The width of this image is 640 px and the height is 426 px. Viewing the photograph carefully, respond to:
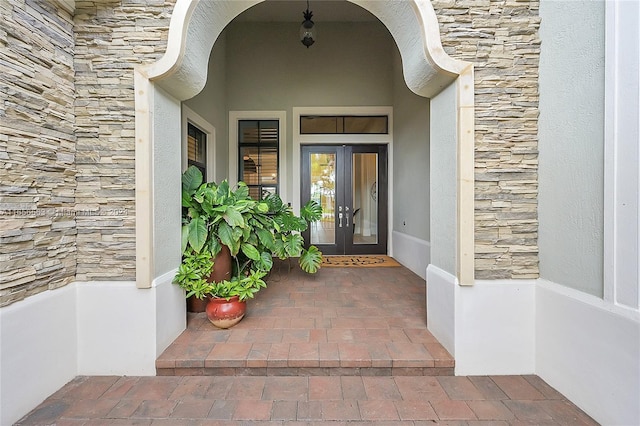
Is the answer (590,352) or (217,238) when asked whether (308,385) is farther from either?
(590,352)

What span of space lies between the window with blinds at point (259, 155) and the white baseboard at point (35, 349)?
3638mm

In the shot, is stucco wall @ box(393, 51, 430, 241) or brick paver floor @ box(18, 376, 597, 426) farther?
stucco wall @ box(393, 51, 430, 241)

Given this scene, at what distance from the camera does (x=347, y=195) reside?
5.31 meters

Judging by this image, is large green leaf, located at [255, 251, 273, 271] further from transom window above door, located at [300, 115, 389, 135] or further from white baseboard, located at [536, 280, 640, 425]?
transom window above door, located at [300, 115, 389, 135]

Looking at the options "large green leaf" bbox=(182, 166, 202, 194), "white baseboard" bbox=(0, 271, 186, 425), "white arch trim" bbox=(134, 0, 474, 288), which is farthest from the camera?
"large green leaf" bbox=(182, 166, 202, 194)

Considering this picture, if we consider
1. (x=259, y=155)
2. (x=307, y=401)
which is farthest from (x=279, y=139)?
(x=307, y=401)

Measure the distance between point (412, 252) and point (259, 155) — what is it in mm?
3181

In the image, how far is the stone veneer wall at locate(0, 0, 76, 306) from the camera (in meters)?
1.50

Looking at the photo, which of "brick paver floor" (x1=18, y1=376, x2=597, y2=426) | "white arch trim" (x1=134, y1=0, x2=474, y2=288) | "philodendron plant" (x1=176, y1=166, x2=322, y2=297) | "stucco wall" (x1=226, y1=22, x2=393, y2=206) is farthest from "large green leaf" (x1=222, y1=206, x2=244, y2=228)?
"stucco wall" (x1=226, y1=22, x2=393, y2=206)

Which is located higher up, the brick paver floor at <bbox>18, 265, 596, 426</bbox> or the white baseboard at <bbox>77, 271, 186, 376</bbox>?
the white baseboard at <bbox>77, 271, 186, 376</bbox>

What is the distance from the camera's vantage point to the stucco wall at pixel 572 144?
1.52 meters

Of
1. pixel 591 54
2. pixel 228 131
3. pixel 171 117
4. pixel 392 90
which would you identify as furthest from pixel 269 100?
pixel 591 54

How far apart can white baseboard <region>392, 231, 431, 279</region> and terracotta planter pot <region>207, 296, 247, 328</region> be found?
8.17 feet

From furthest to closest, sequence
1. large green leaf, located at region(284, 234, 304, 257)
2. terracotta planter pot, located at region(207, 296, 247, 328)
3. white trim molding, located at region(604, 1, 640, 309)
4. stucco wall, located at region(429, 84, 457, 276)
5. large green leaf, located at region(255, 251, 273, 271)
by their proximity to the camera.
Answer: large green leaf, located at region(284, 234, 304, 257) < large green leaf, located at region(255, 251, 273, 271) < terracotta planter pot, located at region(207, 296, 247, 328) < stucco wall, located at region(429, 84, 457, 276) < white trim molding, located at region(604, 1, 640, 309)
